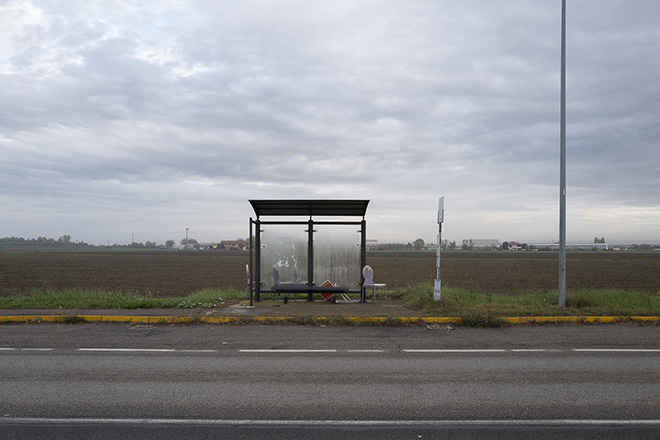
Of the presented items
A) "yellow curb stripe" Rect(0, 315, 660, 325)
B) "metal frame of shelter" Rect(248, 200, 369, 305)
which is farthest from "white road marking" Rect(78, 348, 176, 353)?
"metal frame of shelter" Rect(248, 200, 369, 305)

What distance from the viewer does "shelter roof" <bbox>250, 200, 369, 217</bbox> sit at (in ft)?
44.2

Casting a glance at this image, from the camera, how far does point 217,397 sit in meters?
5.39

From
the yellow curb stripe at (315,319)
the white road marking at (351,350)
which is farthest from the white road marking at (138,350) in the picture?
the yellow curb stripe at (315,319)

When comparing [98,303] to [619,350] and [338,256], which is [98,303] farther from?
[619,350]

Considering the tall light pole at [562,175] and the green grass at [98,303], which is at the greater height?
the tall light pole at [562,175]

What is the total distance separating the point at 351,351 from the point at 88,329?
569 cm

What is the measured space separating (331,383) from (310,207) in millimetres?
8264

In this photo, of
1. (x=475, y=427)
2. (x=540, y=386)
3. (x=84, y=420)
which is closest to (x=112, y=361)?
(x=84, y=420)

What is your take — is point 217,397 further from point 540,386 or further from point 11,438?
point 540,386

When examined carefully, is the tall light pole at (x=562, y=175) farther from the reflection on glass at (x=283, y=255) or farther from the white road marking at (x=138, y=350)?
the white road marking at (x=138, y=350)

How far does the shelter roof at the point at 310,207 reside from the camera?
13.5 meters

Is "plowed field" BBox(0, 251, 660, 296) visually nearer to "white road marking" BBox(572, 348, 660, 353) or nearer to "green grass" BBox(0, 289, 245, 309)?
"green grass" BBox(0, 289, 245, 309)

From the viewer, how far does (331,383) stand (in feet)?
19.6

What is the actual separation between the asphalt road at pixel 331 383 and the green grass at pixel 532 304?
161 cm
